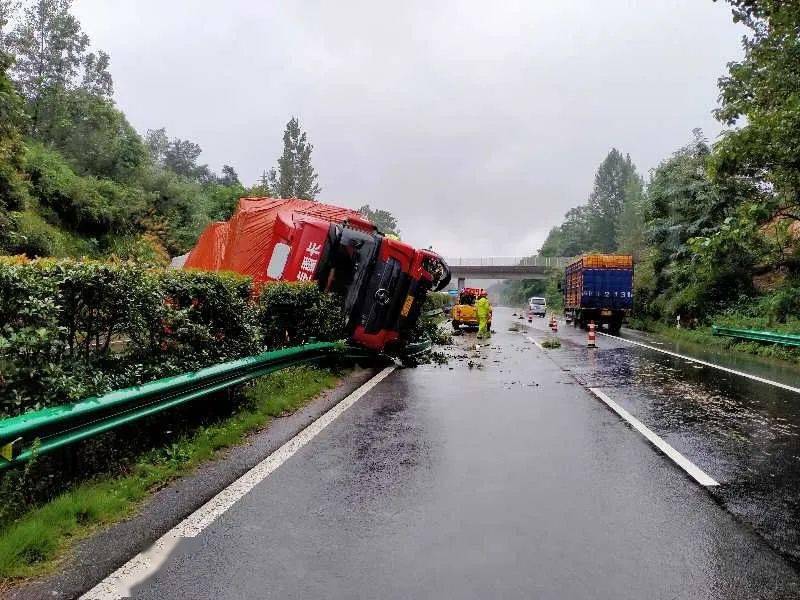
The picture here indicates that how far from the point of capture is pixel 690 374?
40.0 feet

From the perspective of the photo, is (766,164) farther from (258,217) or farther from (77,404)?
(77,404)

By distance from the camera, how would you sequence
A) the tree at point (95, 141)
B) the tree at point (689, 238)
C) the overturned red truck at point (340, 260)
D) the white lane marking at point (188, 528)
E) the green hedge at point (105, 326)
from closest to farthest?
the white lane marking at point (188, 528) → the green hedge at point (105, 326) → the overturned red truck at point (340, 260) → the tree at point (689, 238) → the tree at point (95, 141)

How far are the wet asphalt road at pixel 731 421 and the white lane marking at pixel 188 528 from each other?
3.62 metres

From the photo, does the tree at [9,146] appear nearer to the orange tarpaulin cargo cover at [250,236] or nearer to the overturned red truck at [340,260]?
the orange tarpaulin cargo cover at [250,236]

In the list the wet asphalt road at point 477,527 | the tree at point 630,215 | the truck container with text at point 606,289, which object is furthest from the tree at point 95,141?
the tree at point 630,215

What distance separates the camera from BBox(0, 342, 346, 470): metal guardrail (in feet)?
12.1

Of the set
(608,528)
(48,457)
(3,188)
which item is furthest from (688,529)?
(3,188)

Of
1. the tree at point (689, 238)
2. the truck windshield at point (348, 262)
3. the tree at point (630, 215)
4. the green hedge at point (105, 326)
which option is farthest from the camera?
the tree at point (630, 215)

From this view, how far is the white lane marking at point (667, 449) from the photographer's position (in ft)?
16.8

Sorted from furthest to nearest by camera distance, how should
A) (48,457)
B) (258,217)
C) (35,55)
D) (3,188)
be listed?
(35,55)
(3,188)
(258,217)
(48,457)

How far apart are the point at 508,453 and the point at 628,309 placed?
2638cm

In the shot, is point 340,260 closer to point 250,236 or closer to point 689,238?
point 250,236

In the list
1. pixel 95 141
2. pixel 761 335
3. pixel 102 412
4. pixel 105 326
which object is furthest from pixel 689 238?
pixel 95 141

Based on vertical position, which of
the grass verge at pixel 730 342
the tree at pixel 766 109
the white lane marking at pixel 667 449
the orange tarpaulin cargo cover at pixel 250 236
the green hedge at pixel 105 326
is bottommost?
the white lane marking at pixel 667 449
